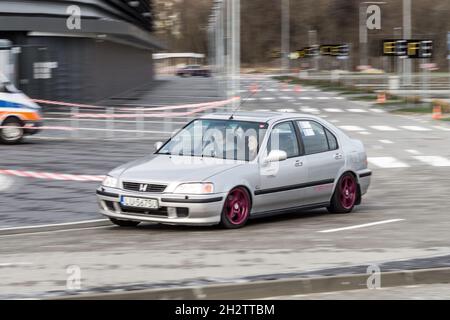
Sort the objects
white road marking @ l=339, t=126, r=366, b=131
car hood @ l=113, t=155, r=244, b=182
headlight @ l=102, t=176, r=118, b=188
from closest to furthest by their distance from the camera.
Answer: car hood @ l=113, t=155, r=244, b=182
headlight @ l=102, t=176, r=118, b=188
white road marking @ l=339, t=126, r=366, b=131

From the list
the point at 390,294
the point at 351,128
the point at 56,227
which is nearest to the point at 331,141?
the point at 56,227

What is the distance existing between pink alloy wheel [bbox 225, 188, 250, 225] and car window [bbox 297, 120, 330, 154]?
1.41 m

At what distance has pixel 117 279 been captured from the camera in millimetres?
7723

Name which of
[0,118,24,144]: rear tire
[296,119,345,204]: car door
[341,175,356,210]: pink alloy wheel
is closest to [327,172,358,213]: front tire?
[341,175,356,210]: pink alloy wheel

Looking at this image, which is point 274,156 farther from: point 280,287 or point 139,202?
point 280,287

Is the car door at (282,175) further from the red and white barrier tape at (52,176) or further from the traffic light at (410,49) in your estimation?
the traffic light at (410,49)

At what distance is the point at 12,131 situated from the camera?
24125mm

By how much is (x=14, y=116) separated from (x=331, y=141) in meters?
13.2

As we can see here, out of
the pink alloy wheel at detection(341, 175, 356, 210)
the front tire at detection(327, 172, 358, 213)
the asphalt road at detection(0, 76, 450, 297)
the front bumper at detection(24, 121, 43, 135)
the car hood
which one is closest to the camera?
the asphalt road at detection(0, 76, 450, 297)

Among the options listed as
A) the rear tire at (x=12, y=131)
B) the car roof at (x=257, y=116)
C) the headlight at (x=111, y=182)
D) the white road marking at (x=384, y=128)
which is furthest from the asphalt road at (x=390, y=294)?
the white road marking at (x=384, y=128)

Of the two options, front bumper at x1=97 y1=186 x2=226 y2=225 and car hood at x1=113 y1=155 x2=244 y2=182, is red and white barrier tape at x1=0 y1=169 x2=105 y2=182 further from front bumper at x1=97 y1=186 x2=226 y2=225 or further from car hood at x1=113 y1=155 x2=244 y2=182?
front bumper at x1=97 y1=186 x2=226 y2=225

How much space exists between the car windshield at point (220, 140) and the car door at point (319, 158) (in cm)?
73

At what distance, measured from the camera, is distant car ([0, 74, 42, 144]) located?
23.9m

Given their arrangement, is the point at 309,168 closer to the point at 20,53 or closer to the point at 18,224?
the point at 18,224
